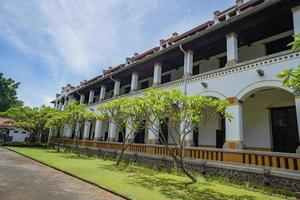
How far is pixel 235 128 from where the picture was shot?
1060cm

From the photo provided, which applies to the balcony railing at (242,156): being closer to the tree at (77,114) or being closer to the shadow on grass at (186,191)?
the shadow on grass at (186,191)

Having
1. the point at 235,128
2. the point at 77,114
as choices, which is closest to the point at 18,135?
the point at 77,114

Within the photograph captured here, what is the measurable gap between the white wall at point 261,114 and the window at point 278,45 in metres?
2.19

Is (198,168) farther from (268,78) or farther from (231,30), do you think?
(231,30)

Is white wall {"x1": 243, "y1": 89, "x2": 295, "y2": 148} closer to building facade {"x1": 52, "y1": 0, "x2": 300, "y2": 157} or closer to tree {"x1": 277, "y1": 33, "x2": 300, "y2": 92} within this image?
building facade {"x1": 52, "y1": 0, "x2": 300, "y2": 157}

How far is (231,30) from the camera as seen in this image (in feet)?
39.2

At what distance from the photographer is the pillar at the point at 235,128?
10406mm

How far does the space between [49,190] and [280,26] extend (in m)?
12.8

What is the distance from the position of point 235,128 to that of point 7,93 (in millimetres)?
57187

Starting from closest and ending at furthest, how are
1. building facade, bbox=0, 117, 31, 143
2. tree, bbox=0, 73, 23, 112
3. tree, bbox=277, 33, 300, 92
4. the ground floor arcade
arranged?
tree, bbox=277, 33, 300, 92 → the ground floor arcade → building facade, bbox=0, 117, 31, 143 → tree, bbox=0, 73, 23, 112

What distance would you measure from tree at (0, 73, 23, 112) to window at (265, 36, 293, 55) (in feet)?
185

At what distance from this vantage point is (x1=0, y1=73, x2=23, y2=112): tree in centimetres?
5247

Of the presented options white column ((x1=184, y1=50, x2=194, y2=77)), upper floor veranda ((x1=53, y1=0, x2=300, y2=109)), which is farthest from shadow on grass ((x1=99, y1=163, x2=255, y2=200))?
white column ((x1=184, y1=50, x2=194, y2=77))

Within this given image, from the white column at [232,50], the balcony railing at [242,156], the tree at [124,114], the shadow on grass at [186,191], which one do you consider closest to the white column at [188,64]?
the white column at [232,50]
